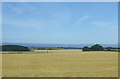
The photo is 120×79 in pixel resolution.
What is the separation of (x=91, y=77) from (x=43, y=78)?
7.70 feet

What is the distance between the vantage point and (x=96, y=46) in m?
27.1

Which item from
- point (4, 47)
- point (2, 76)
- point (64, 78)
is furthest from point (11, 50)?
point (64, 78)

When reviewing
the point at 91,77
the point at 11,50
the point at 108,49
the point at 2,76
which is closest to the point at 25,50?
the point at 11,50

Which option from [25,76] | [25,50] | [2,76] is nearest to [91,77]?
[25,76]

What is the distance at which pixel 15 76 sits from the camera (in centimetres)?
780

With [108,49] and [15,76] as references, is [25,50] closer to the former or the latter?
[108,49]

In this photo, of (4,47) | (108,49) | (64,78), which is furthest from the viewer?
(108,49)

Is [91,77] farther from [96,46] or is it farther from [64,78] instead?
[96,46]

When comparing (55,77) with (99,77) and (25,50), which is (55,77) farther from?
(25,50)

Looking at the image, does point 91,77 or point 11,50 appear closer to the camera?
point 91,77

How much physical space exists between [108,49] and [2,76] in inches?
875

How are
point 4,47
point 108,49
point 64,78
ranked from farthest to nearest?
point 108,49
point 4,47
point 64,78

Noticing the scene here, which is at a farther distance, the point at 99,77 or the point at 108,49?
the point at 108,49

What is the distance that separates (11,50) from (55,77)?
1719cm
